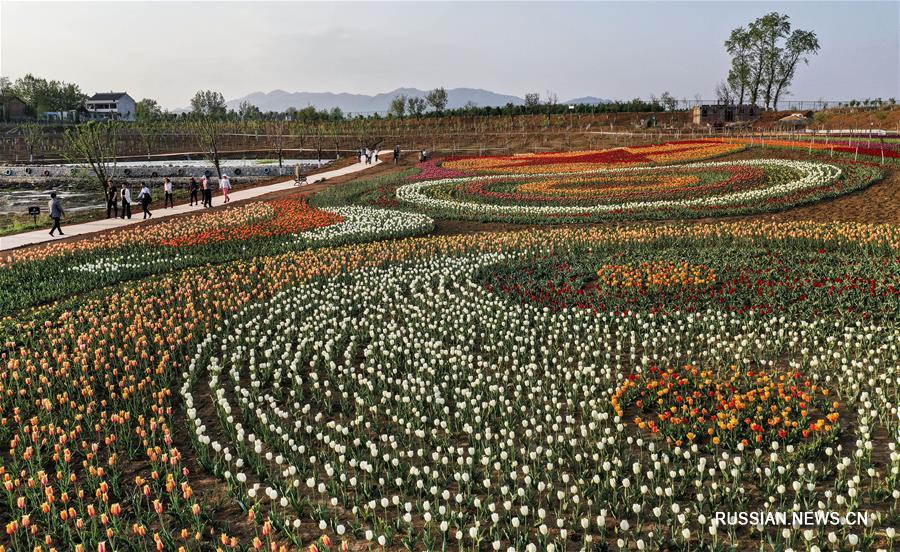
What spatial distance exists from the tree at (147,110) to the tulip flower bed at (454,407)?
108548mm

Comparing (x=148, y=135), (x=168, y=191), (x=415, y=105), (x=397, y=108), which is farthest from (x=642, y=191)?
(x=415, y=105)

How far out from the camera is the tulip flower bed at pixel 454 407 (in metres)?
6.37

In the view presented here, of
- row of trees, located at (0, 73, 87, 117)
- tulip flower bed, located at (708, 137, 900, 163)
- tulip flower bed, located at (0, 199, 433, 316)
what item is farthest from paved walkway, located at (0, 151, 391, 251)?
row of trees, located at (0, 73, 87, 117)

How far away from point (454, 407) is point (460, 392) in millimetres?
236

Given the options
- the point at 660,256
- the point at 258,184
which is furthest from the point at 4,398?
the point at 258,184

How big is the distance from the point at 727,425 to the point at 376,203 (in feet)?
71.2

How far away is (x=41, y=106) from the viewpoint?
12688cm

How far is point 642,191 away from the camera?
26.5 metres

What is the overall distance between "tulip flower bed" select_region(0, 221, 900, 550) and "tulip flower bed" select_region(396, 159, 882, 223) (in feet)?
24.1

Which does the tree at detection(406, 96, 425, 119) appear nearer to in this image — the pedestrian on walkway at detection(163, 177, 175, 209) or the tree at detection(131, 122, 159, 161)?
the tree at detection(131, 122, 159, 161)

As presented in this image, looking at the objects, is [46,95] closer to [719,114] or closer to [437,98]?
[437,98]

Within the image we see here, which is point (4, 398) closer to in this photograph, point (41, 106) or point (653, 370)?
point (653, 370)

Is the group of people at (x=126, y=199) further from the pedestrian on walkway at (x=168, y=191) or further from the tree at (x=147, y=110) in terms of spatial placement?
the tree at (x=147, y=110)

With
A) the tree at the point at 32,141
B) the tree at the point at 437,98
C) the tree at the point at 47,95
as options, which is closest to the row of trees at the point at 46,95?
the tree at the point at 47,95
